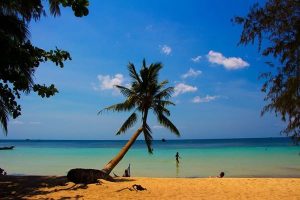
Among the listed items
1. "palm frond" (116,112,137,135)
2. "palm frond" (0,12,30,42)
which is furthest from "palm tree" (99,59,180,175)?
"palm frond" (0,12,30,42)

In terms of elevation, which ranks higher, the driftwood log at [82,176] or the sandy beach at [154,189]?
the driftwood log at [82,176]

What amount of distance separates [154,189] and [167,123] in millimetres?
6324

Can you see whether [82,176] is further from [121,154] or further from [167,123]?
[167,123]

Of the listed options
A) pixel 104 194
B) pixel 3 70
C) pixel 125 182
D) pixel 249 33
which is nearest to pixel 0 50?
pixel 3 70

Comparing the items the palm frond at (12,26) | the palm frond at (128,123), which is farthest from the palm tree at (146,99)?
the palm frond at (12,26)

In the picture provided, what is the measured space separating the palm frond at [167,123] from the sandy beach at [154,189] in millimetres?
4016

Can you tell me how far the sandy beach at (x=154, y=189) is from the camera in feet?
42.4

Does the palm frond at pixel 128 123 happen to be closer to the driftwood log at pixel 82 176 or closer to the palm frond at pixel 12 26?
the driftwood log at pixel 82 176

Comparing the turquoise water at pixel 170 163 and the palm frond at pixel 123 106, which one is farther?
the turquoise water at pixel 170 163

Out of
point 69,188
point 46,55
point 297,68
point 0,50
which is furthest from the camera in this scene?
point 69,188

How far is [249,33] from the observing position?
A: 964cm

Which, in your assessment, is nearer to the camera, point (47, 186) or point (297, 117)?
point (297, 117)

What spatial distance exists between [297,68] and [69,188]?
9.70 metres

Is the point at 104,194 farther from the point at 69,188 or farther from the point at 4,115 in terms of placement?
the point at 4,115
